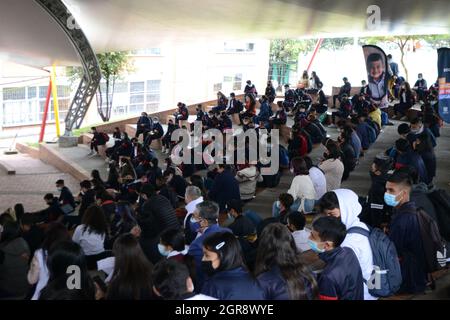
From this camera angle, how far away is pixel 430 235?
616 cm

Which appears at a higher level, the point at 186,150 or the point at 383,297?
the point at 186,150

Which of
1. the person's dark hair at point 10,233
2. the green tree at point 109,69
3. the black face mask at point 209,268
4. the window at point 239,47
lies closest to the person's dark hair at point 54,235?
the person's dark hair at point 10,233

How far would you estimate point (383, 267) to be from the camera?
5770mm

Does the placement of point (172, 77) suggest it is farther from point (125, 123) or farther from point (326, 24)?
point (326, 24)

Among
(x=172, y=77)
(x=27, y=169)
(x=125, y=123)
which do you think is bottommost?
(x=27, y=169)

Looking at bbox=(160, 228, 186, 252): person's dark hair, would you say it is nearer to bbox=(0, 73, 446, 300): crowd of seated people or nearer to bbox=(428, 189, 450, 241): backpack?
bbox=(0, 73, 446, 300): crowd of seated people

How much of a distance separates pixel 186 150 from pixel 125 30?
872cm

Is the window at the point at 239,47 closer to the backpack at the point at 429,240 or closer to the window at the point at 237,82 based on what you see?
the window at the point at 237,82

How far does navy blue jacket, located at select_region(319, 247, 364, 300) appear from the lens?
15.8 feet

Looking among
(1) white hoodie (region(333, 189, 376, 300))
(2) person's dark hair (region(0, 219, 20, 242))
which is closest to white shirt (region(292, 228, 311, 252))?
(1) white hoodie (region(333, 189, 376, 300))

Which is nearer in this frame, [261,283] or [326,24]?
[261,283]

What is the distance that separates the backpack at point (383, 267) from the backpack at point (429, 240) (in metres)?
0.47

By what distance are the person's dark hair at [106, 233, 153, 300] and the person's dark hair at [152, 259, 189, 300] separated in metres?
0.62

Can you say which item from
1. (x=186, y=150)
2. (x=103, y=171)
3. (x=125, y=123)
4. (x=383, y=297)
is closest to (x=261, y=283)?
(x=383, y=297)
